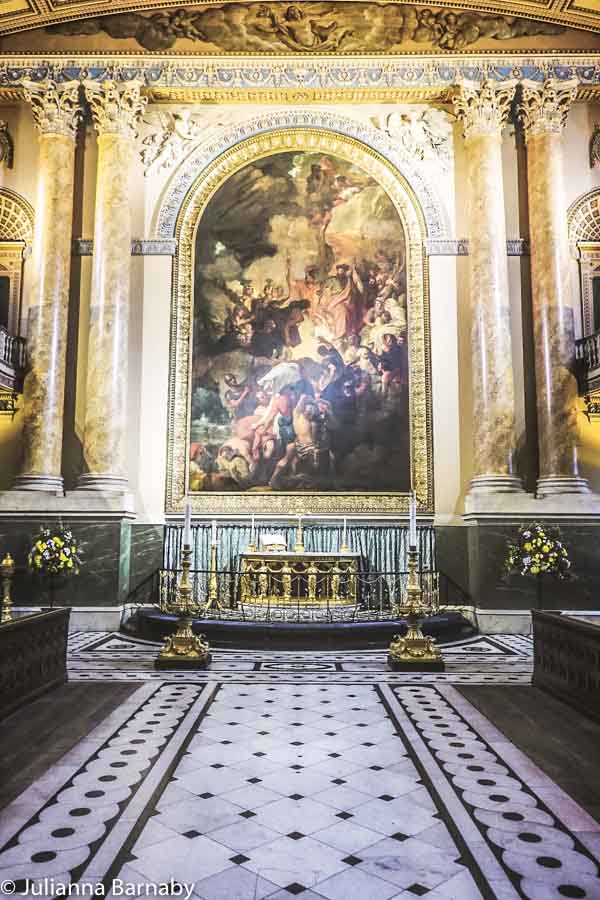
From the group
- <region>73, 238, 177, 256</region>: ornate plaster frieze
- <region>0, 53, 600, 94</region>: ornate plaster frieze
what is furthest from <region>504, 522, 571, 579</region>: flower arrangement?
<region>0, 53, 600, 94</region>: ornate plaster frieze

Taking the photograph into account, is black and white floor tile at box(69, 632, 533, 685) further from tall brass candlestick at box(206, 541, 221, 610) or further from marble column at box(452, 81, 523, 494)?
marble column at box(452, 81, 523, 494)

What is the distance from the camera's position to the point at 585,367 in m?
11.4

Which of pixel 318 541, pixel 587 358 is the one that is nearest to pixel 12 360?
pixel 318 541

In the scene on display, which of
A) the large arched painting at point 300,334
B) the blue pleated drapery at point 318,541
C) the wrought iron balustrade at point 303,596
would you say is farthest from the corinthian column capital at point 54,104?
the wrought iron balustrade at point 303,596

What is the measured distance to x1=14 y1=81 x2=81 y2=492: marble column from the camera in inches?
453

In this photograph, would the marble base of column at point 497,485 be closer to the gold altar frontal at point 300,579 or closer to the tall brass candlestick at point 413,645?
the gold altar frontal at point 300,579

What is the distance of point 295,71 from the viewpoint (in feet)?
42.2

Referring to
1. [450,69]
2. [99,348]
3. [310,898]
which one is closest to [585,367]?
[450,69]

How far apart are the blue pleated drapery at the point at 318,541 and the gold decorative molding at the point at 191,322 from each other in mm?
300

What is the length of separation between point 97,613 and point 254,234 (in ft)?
24.1

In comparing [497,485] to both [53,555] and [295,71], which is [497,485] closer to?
[53,555]

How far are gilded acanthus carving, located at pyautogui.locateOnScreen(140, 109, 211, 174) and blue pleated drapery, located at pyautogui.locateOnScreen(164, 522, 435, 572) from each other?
22.7 feet

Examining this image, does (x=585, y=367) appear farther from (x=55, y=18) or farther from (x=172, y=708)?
(x=55, y=18)

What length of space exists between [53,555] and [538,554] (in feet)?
23.9
